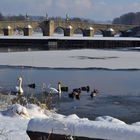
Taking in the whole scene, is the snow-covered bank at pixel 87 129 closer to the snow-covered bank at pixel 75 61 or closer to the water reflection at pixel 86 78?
the water reflection at pixel 86 78

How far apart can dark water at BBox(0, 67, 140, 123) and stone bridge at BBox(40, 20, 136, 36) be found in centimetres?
6462

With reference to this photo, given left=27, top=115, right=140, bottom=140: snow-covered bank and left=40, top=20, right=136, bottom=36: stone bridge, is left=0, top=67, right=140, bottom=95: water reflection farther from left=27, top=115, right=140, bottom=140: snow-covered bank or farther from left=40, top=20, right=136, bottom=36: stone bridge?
left=40, top=20, right=136, bottom=36: stone bridge

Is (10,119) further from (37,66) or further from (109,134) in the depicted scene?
(37,66)

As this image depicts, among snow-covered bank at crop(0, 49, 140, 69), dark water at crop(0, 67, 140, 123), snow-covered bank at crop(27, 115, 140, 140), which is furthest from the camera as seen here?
snow-covered bank at crop(0, 49, 140, 69)

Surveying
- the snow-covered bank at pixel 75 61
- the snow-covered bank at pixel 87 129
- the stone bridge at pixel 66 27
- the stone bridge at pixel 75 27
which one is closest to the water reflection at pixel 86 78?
the snow-covered bank at pixel 75 61

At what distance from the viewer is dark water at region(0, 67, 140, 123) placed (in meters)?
17.7

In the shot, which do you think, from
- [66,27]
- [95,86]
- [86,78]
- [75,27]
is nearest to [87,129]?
[95,86]

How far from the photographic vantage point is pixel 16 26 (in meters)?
101

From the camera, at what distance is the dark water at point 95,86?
698 inches

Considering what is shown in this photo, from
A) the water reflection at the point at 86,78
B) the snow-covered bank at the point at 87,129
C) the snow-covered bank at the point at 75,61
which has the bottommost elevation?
the snow-covered bank at the point at 75,61

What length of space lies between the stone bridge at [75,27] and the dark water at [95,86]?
64615mm

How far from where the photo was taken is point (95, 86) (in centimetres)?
2617

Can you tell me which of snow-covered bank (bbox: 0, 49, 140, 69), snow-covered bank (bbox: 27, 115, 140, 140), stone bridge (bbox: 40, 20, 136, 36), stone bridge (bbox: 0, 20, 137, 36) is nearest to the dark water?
snow-covered bank (bbox: 0, 49, 140, 69)

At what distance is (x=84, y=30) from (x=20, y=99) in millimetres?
94164
